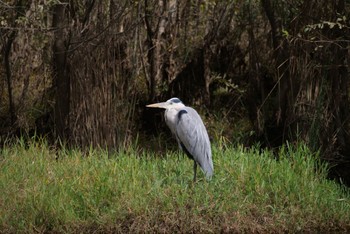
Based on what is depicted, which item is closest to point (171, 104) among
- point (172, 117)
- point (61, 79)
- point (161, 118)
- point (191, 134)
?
point (172, 117)

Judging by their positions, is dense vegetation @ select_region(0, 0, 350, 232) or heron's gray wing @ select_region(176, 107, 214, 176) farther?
heron's gray wing @ select_region(176, 107, 214, 176)

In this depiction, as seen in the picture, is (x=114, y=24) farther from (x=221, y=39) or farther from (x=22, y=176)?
(x=221, y=39)

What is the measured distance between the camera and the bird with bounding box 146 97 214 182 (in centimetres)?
697

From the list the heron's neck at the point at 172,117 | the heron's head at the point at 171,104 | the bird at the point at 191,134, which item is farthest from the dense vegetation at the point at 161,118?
the heron's head at the point at 171,104

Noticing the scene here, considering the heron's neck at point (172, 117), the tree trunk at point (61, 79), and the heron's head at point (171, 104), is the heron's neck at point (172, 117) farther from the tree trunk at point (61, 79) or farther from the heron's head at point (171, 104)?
the tree trunk at point (61, 79)

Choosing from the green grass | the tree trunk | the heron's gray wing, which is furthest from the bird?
the tree trunk

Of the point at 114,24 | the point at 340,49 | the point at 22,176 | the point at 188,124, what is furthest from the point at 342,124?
the point at 22,176

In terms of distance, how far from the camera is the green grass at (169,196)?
6.24 metres

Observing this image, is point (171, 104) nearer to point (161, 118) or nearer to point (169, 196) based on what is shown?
point (169, 196)

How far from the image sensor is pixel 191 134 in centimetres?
727

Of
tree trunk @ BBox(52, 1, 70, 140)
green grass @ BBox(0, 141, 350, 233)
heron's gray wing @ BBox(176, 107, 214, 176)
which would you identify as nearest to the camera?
green grass @ BBox(0, 141, 350, 233)

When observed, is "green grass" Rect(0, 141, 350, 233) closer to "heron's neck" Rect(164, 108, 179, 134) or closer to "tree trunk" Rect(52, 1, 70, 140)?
"heron's neck" Rect(164, 108, 179, 134)

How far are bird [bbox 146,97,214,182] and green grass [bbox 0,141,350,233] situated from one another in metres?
0.15

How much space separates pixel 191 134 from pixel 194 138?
65 millimetres
